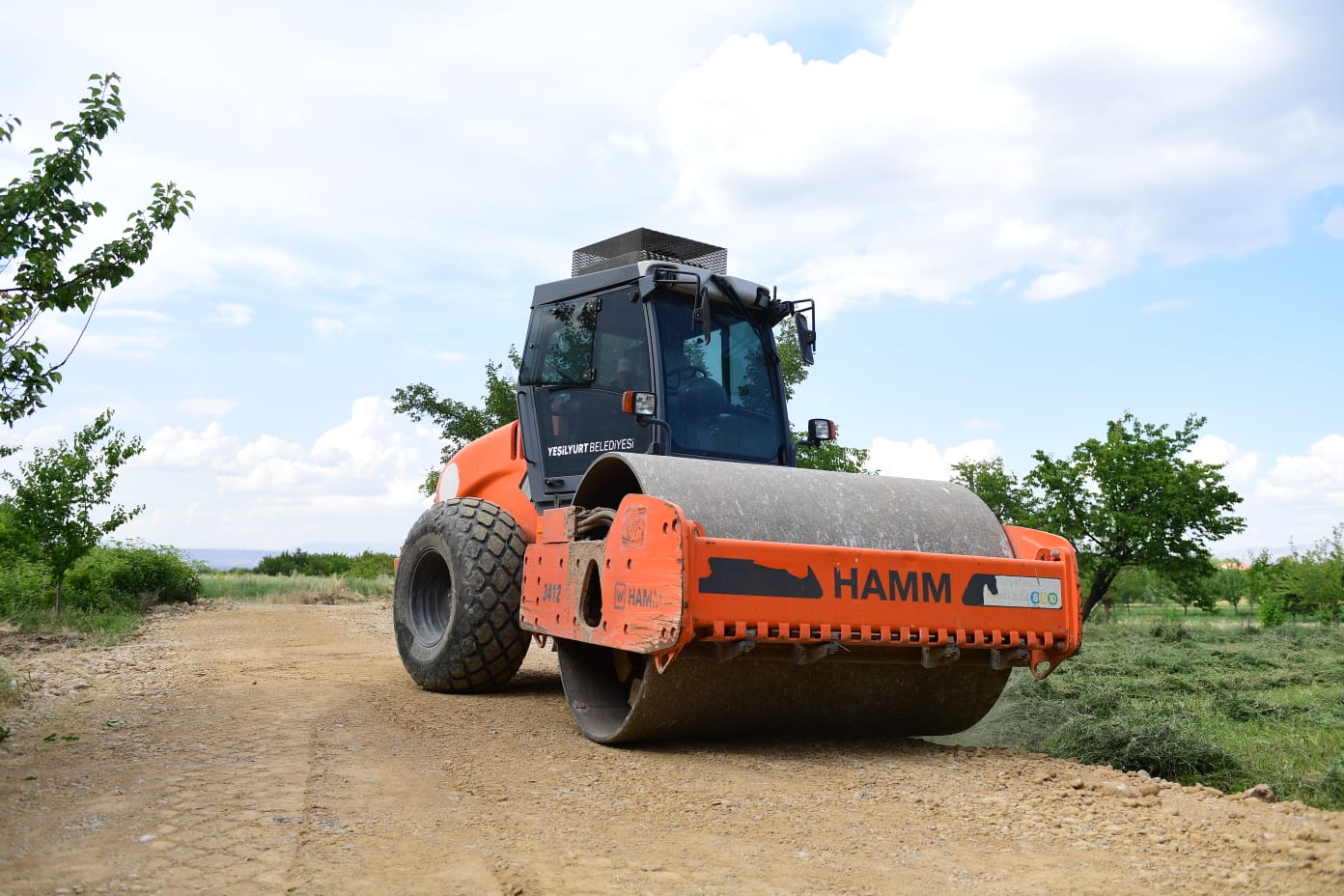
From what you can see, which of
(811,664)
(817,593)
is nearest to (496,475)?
(811,664)

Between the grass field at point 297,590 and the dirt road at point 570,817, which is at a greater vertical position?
the grass field at point 297,590

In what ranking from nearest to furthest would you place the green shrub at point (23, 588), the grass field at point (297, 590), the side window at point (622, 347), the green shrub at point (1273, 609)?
the side window at point (622, 347) < the green shrub at point (23, 588) < the grass field at point (297, 590) < the green shrub at point (1273, 609)

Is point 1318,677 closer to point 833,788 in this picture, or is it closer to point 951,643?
point 951,643

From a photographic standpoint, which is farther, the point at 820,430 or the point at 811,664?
the point at 820,430

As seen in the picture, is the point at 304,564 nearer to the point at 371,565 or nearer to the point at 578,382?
the point at 371,565

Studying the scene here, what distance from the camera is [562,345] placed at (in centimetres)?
777

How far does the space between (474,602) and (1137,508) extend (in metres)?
23.2

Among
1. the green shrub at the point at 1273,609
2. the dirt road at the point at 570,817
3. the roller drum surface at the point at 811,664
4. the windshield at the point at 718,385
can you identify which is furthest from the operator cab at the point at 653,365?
the green shrub at the point at 1273,609

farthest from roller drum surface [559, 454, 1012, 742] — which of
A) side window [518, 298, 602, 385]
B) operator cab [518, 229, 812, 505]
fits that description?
side window [518, 298, 602, 385]

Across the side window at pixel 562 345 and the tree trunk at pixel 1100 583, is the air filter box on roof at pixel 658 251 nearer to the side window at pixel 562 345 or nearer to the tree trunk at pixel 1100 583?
the side window at pixel 562 345

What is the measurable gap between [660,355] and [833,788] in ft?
10.1

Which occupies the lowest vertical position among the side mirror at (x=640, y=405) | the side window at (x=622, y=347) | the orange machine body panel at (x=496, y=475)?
the orange machine body panel at (x=496, y=475)

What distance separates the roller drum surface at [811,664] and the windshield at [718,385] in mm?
929

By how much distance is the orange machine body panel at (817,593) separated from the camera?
15.8 ft
